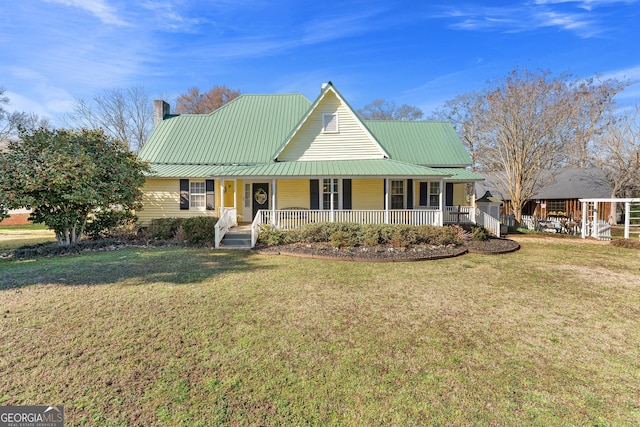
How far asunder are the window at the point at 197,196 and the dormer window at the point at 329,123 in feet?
22.8

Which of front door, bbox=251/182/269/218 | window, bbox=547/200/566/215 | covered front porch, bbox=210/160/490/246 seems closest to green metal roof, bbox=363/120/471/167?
covered front porch, bbox=210/160/490/246

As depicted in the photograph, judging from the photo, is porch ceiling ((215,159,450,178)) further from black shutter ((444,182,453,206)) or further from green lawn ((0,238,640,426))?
green lawn ((0,238,640,426))

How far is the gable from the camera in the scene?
15.4 meters

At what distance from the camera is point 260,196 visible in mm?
16719

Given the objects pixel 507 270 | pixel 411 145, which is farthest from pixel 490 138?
pixel 507 270

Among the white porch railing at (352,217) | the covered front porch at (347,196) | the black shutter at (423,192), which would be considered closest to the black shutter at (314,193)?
the covered front porch at (347,196)

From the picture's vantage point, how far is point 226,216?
13.4 metres

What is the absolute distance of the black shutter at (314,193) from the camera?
1541cm

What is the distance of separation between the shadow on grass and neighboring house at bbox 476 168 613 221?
24890mm

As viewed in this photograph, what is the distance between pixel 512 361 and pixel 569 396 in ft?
2.31

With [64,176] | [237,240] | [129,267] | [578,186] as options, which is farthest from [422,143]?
[578,186]

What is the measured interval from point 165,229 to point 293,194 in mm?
6238

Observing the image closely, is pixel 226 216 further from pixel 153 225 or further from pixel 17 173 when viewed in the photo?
pixel 17 173

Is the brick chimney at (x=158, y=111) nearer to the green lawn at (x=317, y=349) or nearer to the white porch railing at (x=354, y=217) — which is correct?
the white porch railing at (x=354, y=217)
